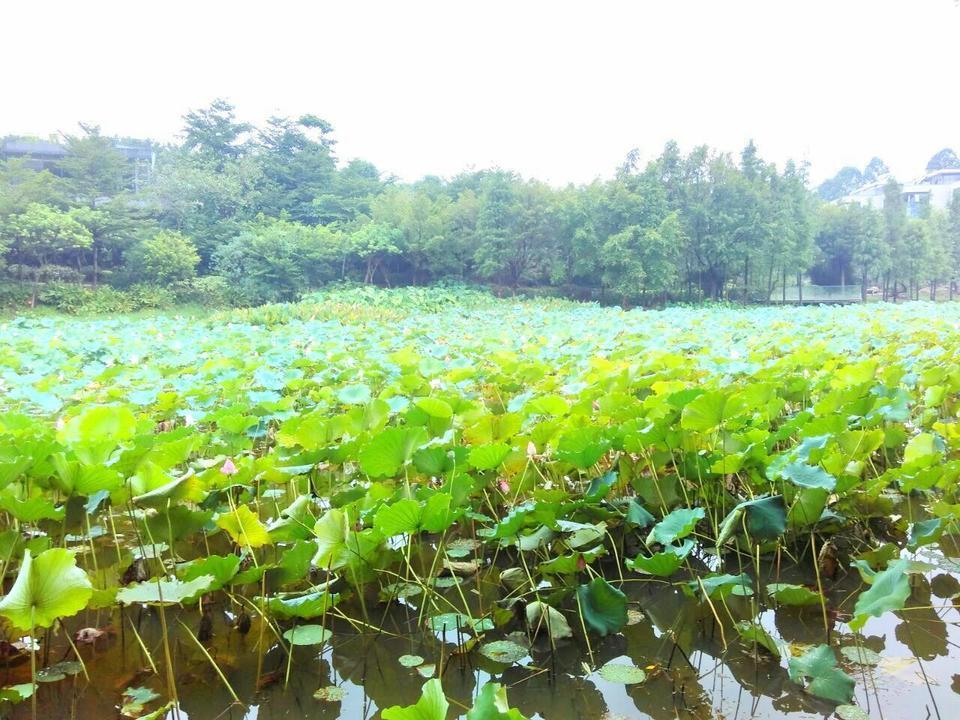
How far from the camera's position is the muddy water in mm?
1006

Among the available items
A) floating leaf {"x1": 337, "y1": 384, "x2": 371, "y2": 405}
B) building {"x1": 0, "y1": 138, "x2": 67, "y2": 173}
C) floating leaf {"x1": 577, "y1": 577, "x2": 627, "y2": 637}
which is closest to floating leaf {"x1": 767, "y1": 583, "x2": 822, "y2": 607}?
floating leaf {"x1": 577, "y1": 577, "x2": 627, "y2": 637}

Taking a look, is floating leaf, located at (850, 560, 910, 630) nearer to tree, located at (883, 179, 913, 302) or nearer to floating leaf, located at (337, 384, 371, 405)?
floating leaf, located at (337, 384, 371, 405)

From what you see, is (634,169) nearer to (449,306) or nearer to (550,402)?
(449,306)

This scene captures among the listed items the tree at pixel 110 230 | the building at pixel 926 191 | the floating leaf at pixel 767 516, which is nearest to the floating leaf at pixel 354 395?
the floating leaf at pixel 767 516

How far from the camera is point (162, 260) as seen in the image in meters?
18.7

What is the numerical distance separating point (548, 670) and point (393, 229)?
69.0 feet

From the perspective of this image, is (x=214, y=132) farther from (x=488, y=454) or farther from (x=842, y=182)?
(x=842, y=182)

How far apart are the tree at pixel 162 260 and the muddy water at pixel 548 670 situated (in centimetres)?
1947

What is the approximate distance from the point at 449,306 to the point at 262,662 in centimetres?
1490

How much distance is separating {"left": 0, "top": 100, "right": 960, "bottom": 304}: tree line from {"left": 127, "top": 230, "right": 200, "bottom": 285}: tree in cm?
5

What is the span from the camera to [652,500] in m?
1.59

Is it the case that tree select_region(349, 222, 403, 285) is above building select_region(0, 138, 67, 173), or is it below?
below

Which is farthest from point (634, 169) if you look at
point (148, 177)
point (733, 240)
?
point (148, 177)

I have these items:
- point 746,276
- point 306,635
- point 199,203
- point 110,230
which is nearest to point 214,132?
point 199,203
